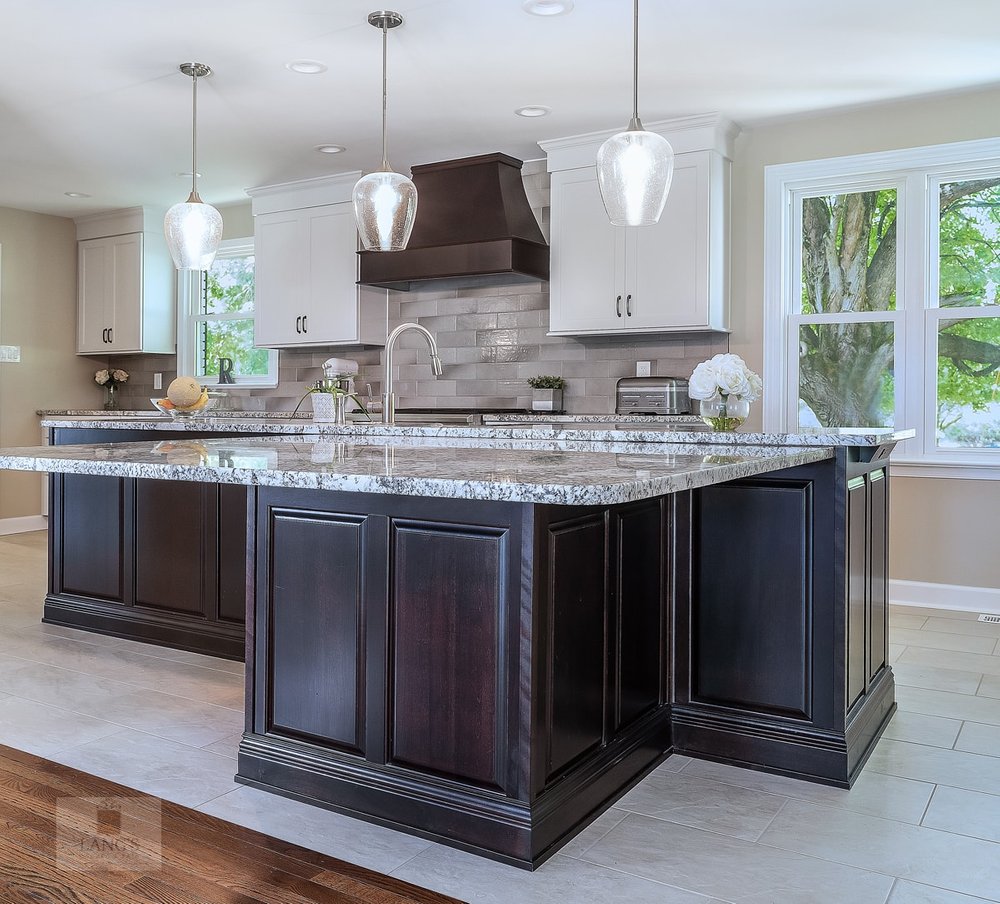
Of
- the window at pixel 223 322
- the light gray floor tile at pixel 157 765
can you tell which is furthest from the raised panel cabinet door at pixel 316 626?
the window at pixel 223 322

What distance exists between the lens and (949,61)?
4.01 meters

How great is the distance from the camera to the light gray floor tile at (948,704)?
9.46 ft

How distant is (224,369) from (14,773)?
5.08 metres

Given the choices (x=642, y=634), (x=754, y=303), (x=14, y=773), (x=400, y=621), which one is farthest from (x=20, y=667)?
(x=754, y=303)

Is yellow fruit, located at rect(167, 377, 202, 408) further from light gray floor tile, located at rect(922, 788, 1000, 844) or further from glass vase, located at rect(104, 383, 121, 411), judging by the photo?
glass vase, located at rect(104, 383, 121, 411)

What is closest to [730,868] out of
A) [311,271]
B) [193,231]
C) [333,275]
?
[193,231]

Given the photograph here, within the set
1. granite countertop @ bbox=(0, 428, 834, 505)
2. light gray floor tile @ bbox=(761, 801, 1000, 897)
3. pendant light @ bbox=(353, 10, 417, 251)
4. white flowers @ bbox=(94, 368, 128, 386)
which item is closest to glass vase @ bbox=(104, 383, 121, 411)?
white flowers @ bbox=(94, 368, 128, 386)

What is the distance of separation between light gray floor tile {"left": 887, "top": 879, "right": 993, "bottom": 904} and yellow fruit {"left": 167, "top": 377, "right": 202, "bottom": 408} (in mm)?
3568

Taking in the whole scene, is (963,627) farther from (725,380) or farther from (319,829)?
(319,829)

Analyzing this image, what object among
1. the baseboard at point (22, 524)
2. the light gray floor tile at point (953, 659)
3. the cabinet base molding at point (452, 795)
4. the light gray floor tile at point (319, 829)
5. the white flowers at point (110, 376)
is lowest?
the light gray floor tile at point (319, 829)

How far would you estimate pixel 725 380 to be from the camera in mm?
2830

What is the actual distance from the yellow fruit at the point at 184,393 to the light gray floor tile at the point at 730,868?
10.1ft

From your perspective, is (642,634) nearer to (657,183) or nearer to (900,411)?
(657,183)

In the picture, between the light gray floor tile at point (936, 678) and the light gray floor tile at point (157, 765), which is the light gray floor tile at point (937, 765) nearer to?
the light gray floor tile at point (936, 678)
